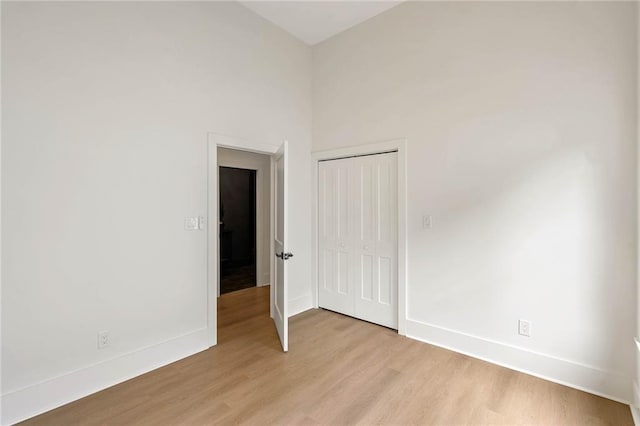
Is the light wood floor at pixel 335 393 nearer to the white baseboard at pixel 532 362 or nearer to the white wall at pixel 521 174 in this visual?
the white baseboard at pixel 532 362

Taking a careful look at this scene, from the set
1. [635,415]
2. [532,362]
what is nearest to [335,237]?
[532,362]

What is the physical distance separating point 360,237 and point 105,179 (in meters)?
2.55

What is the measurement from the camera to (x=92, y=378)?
2152 mm

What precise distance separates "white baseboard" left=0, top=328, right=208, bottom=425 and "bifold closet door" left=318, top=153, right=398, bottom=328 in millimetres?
1708

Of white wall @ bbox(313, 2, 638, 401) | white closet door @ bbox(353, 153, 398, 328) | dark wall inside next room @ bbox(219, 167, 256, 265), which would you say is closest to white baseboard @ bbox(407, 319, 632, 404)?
white wall @ bbox(313, 2, 638, 401)

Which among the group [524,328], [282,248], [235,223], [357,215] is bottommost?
[524,328]

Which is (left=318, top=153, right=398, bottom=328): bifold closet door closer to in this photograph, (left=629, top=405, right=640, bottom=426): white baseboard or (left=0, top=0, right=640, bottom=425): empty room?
(left=0, top=0, right=640, bottom=425): empty room

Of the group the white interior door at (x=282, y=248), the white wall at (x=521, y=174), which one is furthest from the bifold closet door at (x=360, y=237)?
the white interior door at (x=282, y=248)

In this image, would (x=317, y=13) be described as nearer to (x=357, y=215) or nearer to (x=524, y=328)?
(x=357, y=215)

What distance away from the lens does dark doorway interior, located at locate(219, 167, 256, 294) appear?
233 inches

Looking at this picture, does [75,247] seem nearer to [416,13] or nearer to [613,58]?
[416,13]

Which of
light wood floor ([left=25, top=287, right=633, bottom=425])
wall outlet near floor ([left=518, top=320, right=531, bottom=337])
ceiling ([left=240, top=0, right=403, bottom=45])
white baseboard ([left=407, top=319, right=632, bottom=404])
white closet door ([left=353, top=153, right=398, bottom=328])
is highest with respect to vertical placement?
ceiling ([left=240, top=0, right=403, bottom=45])

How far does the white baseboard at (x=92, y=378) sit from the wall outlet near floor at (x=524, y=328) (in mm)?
2822

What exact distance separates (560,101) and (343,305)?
294 centimetres
